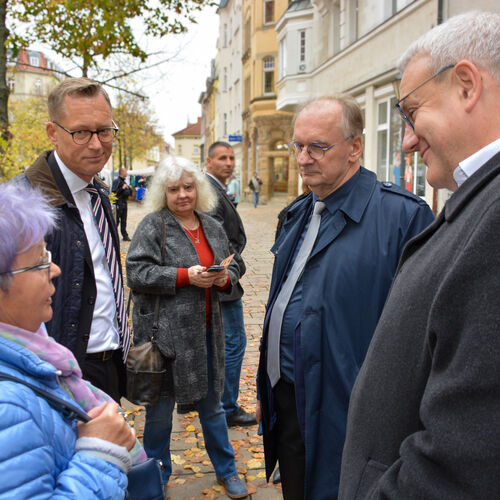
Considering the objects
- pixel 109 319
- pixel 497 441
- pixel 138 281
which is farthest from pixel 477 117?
pixel 138 281

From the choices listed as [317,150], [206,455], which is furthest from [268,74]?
[317,150]

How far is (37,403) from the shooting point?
4.32ft

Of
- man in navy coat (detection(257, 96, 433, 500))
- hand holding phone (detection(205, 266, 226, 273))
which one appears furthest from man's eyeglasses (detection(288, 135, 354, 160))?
hand holding phone (detection(205, 266, 226, 273))

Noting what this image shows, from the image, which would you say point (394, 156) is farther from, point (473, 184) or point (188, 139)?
point (188, 139)

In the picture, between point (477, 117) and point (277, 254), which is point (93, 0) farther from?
point (477, 117)

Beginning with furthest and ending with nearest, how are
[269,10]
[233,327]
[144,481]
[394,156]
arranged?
1. [269,10]
2. [394,156]
3. [233,327]
4. [144,481]

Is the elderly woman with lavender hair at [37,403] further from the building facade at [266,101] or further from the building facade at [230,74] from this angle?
the building facade at [230,74]

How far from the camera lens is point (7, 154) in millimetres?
6906

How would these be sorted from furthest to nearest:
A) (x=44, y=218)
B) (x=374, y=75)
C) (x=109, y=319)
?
1. (x=374, y=75)
2. (x=109, y=319)
3. (x=44, y=218)

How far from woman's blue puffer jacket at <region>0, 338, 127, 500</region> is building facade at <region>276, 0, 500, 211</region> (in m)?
8.45

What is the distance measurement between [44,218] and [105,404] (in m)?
0.61

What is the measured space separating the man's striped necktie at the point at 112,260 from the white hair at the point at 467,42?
6.18 ft

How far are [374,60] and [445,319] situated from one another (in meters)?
14.7

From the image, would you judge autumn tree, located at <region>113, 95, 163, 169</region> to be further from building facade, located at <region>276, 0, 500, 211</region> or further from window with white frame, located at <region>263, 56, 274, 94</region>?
building facade, located at <region>276, 0, 500, 211</region>
